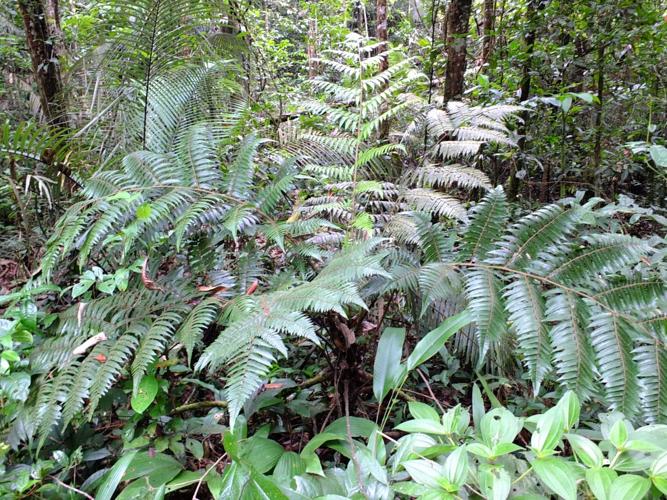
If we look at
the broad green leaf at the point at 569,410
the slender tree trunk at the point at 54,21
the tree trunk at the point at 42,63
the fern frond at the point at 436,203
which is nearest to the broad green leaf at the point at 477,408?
the broad green leaf at the point at 569,410

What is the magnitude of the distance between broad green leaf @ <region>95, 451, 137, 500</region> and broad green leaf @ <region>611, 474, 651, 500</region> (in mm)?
1097

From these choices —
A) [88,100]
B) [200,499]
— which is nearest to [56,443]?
[200,499]

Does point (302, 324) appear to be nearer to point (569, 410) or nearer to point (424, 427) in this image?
point (424, 427)

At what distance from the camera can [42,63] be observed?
2725 millimetres

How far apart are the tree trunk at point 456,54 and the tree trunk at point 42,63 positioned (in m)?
2.52

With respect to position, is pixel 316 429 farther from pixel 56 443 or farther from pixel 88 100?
pixel 88 100

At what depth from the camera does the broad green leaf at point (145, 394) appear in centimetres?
112

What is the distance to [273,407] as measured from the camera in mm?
1354

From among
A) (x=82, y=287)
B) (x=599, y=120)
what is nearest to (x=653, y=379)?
(x=82, y=287)

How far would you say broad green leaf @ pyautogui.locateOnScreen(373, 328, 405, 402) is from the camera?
1.19 meters

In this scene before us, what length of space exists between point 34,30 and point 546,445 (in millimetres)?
3737

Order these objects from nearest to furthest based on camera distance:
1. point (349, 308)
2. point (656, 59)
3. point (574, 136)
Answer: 1. point (349, 308)
2. point (656, 59)
3. point (574, 136)

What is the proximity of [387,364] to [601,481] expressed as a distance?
0.61 m

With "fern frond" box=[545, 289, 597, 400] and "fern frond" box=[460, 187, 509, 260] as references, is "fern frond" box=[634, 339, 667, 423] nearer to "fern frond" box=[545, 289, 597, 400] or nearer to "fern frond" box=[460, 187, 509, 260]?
"fern frond" box=[545, 289, 597, 400]
